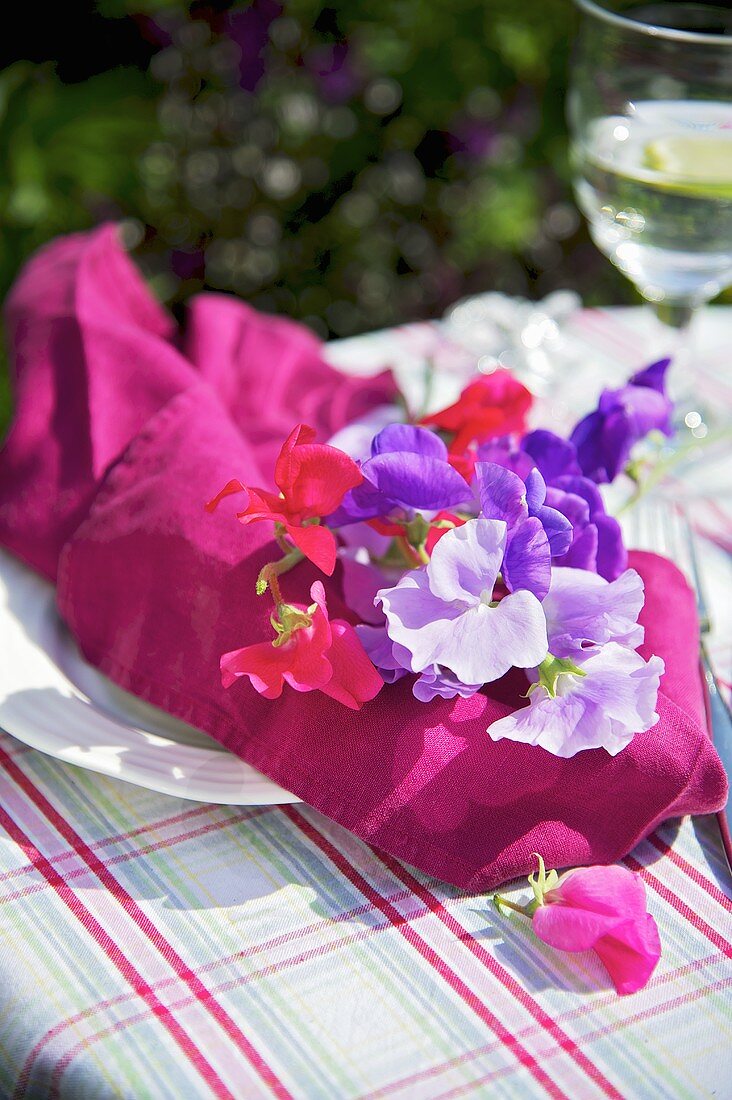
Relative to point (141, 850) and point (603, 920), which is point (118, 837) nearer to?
point (141, 850)

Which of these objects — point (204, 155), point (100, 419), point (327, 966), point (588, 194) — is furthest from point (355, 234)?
point (327, 966)

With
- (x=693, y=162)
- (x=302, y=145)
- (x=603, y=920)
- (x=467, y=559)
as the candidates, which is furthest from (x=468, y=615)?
(x=302, y=145)

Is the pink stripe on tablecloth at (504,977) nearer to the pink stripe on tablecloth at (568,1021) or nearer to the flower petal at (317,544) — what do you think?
the pink stripe on tablecloth at (568,1021)

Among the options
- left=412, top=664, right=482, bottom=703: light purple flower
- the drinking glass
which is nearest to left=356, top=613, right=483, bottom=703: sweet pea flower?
left=412, top=664, right=482, bottom=703: light purple flower

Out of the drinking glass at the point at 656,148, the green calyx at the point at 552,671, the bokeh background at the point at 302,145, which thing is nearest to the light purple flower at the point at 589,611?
the green calyx at the point at 552,671

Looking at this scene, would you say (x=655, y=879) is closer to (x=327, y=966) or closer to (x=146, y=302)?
(x=327, y=966)

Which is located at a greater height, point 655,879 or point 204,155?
point 655,879
